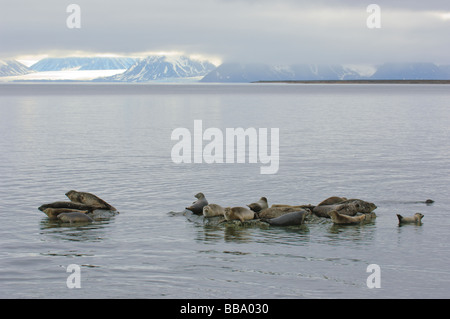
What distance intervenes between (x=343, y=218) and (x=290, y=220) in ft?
6.85

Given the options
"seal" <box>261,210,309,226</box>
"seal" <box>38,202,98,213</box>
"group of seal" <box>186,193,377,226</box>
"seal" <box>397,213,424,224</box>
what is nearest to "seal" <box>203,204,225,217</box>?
"group of seal" <box>186,193,377,226</box>

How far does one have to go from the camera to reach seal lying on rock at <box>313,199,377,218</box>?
80.5 feet

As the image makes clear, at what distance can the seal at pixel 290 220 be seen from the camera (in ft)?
76.7

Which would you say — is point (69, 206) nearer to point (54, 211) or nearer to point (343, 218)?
point (54, 211)

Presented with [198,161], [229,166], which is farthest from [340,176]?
[198,161]

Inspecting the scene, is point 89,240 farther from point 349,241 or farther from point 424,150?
point 424,150

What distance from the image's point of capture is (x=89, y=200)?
2523cm

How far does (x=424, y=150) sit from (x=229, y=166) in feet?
61.1

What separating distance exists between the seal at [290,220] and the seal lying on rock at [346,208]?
4.43 ft

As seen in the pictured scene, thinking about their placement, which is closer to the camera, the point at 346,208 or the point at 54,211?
the point at 54,211

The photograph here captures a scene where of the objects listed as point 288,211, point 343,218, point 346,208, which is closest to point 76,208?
point 288,211

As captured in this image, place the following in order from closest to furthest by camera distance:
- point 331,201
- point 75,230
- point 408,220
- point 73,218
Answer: point 75,230 → point 408,220 → point 73,218 → point 331,201

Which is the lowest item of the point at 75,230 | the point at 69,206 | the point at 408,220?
the point at 75,230

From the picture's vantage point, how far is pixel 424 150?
49.6 m
